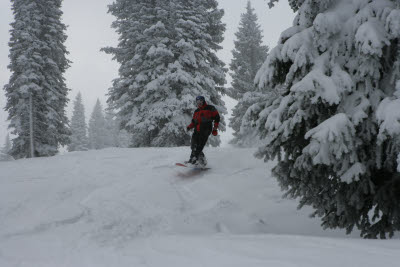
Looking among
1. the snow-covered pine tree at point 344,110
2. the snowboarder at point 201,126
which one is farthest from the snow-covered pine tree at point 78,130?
the snow-covered pine tree at point 344,110

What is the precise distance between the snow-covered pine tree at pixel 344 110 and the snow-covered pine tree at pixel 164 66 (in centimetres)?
1133

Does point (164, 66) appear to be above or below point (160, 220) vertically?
above

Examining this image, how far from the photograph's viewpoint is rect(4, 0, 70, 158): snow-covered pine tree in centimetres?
1872

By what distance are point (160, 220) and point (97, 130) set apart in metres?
46.2

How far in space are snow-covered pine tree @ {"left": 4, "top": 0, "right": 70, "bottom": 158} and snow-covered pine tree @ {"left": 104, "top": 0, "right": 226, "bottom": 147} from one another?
185 inches

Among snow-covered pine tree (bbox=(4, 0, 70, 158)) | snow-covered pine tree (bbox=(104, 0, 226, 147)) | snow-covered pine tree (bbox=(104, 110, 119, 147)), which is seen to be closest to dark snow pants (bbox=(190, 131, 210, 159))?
snow-covered pine tree (bbox=(104, 0, 226, 147))

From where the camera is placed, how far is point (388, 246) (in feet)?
8.96

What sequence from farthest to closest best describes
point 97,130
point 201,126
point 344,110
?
point 97,130
point 201,126
point 344,110

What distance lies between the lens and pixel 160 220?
4977mm

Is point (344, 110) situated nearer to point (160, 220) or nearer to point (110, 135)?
point (160, 220)

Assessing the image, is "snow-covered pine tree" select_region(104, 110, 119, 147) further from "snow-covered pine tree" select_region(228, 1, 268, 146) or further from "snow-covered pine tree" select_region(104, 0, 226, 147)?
"snow-covered pine tree" select_region(104, 0, 226, 147)

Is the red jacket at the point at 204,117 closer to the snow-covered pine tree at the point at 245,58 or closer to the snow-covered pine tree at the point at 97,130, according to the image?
the snow-covered pine tree at the point at 245,58

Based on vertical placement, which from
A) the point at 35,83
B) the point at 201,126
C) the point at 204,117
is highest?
the point at 35,83

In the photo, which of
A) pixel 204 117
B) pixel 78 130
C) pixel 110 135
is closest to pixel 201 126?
pixel 204 117
